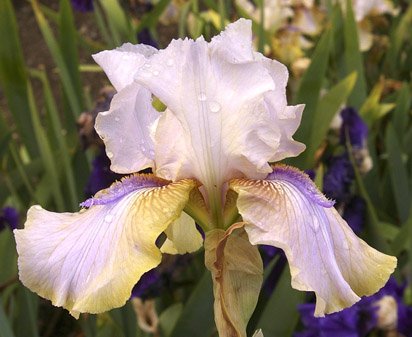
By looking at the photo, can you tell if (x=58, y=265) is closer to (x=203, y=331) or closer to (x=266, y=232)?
(x=266, y=232)

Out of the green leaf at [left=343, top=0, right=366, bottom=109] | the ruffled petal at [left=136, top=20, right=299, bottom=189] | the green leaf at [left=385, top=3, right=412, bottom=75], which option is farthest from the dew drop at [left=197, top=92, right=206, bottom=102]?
the green leaf at [left=385, top=3, right=412, bottom=75]

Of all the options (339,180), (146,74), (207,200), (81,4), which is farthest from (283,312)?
(81,4)

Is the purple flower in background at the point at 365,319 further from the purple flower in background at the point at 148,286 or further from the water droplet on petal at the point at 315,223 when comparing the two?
the water droplet on petal at the point at 315,223

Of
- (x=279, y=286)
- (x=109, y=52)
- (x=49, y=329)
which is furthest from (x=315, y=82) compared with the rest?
(x=49, y=329)

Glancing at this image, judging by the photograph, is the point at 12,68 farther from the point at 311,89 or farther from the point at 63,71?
the point at 311,89

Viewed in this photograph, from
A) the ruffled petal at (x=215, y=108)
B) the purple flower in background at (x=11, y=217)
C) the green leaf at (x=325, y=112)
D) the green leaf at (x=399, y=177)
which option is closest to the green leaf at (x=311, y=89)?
the green leaf at (x=325, y=112)

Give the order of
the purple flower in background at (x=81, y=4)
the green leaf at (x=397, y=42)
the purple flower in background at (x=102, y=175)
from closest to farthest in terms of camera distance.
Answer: the purple flower in background at (x=102, y=175) → the purple flower in background at (x=81, y=4) → the green leaf at (x=397, y=42)
